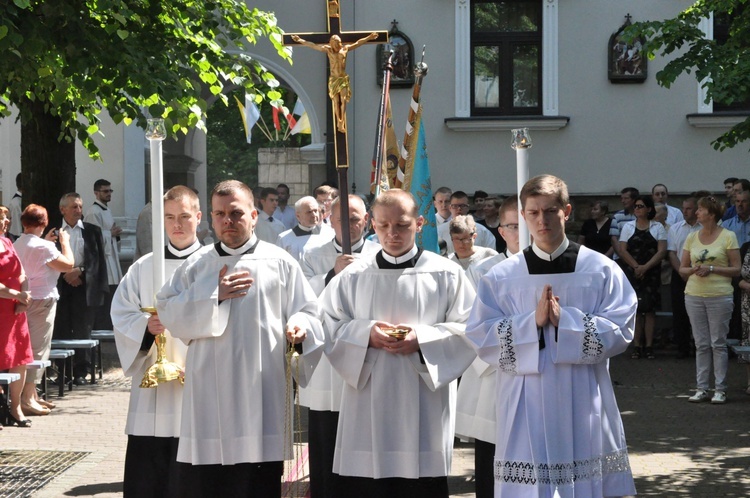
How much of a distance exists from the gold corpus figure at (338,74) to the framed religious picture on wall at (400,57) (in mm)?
10855

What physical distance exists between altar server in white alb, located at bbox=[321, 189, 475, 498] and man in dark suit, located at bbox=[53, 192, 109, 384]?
7.21 meters

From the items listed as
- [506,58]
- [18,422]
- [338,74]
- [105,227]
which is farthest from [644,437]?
[506,58]

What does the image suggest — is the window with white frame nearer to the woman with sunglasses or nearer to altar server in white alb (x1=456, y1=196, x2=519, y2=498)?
the woman with sunglasses

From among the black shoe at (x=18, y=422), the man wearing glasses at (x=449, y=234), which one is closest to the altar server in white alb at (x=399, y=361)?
the man wearing glasses at (x=449, y=234)

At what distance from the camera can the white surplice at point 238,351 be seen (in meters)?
6.14

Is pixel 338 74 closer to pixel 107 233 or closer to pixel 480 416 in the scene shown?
pixel 480 416

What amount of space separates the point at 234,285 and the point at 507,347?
1485 mm

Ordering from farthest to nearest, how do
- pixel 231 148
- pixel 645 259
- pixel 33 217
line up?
1. pixel 231 148
2. pixel 645 259
3. pixel 33 217

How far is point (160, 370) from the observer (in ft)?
21.2

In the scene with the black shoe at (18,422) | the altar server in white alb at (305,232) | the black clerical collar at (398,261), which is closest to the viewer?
the black clerical collar at (398,261)

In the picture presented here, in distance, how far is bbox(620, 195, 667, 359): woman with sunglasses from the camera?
14461 mm

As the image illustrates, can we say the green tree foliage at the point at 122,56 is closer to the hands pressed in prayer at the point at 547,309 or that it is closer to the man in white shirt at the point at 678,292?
the hands pressed in prayer at the point at 547,309

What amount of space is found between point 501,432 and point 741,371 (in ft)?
29.0

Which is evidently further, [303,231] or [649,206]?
[649,206]
